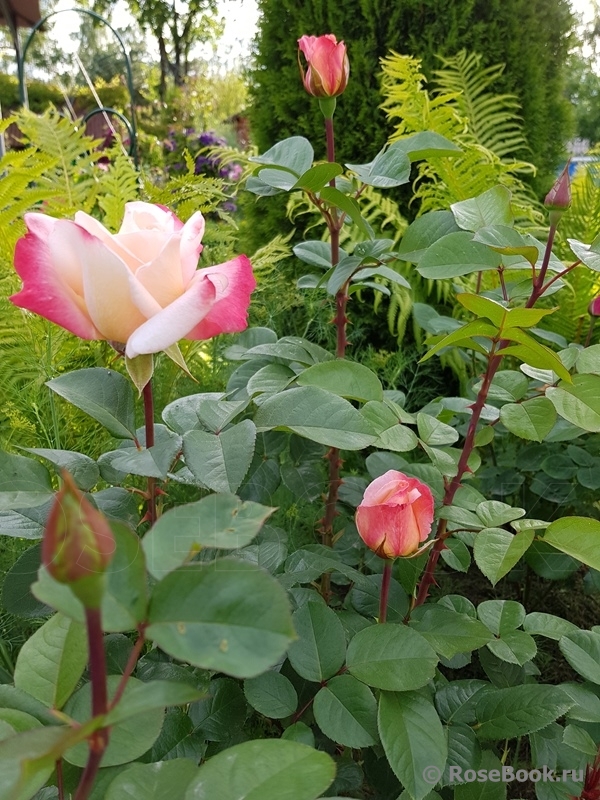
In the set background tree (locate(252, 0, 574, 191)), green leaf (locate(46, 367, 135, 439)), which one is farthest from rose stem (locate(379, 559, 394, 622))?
background tree (locate(252, 0, 574, 191))

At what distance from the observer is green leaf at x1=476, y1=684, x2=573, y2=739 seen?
1.57ft

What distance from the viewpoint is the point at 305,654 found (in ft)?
1.46

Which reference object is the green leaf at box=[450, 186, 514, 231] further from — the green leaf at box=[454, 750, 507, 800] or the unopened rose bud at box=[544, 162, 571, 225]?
the green leaf at box=[454, 750, 507, 800]

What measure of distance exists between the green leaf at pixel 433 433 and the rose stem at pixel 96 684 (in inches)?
16.4

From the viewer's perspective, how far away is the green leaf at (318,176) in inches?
19.9

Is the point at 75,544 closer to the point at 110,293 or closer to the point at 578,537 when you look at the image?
the point at 110,293

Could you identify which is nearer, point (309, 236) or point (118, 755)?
point (118, 755)

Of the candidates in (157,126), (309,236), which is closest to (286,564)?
(309,236)

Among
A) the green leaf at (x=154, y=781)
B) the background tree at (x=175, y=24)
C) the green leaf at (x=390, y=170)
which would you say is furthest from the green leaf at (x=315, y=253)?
the background tree at (x=175, y=24)

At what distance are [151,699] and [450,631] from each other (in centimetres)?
36

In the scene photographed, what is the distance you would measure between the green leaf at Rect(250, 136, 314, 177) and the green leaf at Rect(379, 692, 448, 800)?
18.8 inches

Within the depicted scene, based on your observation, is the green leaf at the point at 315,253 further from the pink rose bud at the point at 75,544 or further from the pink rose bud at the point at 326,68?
the pink rose bud at the point at 75,544

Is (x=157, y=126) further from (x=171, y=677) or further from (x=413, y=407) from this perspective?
(x=171, y=677)

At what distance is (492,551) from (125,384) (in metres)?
0.32
